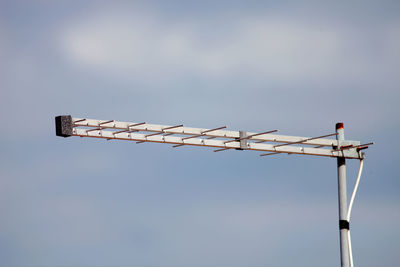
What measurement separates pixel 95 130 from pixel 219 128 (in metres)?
4.54

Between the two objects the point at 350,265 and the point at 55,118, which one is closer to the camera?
the point at 55,118

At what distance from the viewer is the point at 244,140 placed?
1226 inches

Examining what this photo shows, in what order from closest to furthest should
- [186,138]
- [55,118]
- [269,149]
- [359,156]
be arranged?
[55,118], [186,138], [269,149], [359,156]

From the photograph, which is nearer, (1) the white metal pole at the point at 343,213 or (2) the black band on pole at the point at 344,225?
(1) the white metal pole at the point at 343,213

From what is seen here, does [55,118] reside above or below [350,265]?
above

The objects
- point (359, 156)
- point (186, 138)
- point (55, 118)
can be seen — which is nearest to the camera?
point (55, 118)

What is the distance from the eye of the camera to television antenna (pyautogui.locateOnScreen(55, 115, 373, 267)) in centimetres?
2786

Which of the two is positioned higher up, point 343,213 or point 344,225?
point 343,213

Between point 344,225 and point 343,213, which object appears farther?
point 343,213

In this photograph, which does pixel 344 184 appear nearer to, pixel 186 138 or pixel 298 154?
pixel 298 154

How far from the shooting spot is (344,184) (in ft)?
109

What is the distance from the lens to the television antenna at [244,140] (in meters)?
27.9

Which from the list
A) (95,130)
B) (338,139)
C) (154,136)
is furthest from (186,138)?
(338,139)

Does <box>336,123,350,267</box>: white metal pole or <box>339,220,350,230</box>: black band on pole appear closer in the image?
<box>336,123,350,267</box>: white metal pole
